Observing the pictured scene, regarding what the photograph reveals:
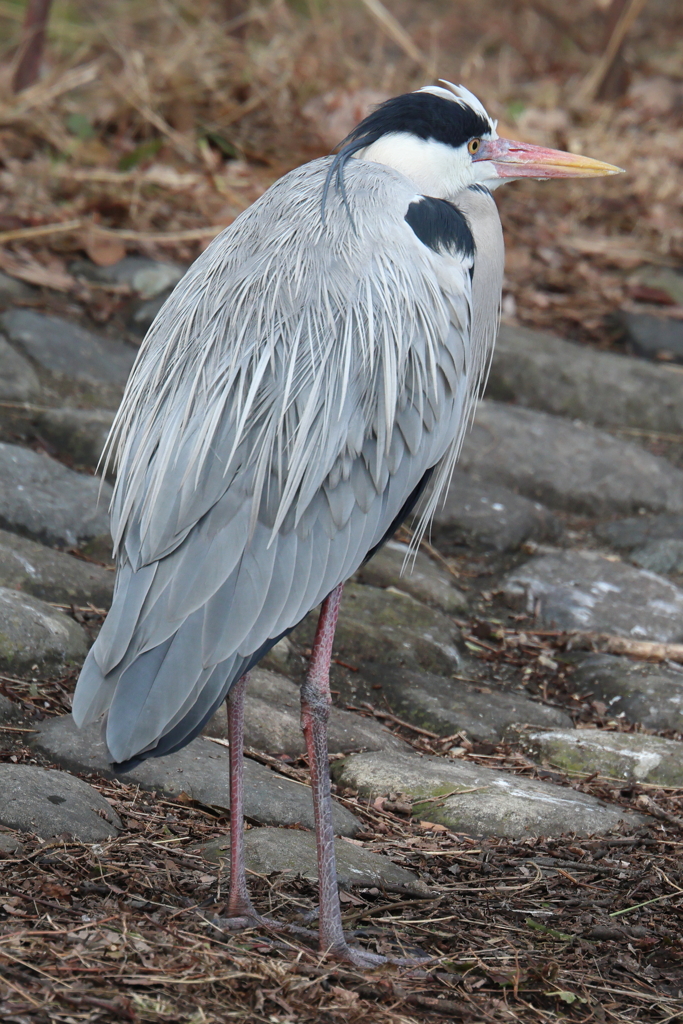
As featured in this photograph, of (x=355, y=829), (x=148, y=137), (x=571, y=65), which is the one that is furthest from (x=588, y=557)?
(x=571, y=65)

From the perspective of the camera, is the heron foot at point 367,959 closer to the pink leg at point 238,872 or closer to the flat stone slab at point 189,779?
the pink leg at point 238,872

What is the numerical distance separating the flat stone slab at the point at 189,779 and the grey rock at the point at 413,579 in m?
1.23

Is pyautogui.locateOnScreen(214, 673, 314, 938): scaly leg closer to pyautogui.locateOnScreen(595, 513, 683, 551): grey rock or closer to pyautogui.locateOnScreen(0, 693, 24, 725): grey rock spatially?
pyautogui.locateOnScreen(0, 693, 24, 725): grey rock

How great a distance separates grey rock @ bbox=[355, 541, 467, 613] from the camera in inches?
158

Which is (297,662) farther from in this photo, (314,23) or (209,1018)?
(314,23)

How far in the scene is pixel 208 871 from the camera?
2.49 meters

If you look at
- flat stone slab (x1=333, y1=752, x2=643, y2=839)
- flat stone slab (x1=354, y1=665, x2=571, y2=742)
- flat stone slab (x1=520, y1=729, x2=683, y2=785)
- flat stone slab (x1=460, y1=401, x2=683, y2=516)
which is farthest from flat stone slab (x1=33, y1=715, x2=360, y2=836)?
flat stone slab (x1=460, y1=401, x2=683, y2=516)

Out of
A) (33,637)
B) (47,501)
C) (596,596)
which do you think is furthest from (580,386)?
(33,637)

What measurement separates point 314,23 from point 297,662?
572cm

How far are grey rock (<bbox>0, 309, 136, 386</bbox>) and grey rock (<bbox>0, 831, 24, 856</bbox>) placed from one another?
271 centimetres

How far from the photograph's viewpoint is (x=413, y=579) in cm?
406

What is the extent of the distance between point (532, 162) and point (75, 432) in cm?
199

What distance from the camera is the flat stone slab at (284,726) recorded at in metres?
3.13

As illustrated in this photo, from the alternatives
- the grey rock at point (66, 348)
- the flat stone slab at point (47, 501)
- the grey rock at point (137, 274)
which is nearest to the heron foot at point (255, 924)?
the flat stone slab at point (47, 501)
